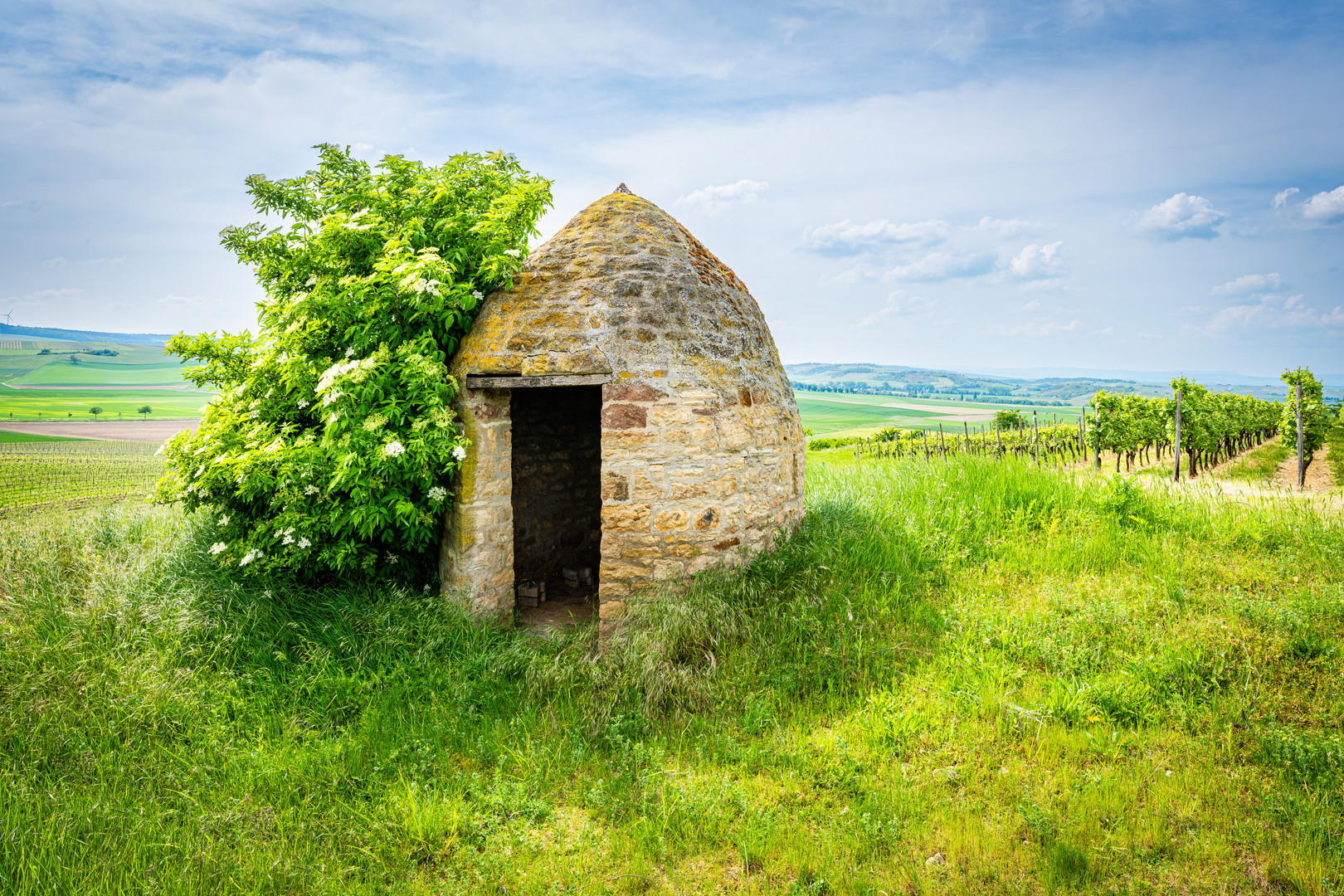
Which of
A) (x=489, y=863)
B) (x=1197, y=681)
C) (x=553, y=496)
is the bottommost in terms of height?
(x=489, y=863)

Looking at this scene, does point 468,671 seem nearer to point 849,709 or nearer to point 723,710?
point 723,710

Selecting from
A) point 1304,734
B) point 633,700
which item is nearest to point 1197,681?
point 1304,734

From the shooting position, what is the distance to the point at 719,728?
397cm

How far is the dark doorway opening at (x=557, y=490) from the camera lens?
732cm

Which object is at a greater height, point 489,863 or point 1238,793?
point 1238,793

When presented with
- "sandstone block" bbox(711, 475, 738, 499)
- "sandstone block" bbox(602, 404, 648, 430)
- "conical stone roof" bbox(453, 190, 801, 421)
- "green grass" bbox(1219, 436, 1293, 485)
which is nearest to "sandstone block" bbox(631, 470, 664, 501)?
"sandstone block" bbox(602, 404, 648, 430)

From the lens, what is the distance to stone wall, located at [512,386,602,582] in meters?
7.39

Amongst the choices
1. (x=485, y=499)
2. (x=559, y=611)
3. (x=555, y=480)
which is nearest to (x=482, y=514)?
(x=485, y=499)

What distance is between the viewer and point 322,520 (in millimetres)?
4801

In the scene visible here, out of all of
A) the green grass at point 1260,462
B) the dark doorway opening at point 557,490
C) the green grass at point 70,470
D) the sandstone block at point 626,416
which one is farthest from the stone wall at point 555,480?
the green grass at point 1260,462

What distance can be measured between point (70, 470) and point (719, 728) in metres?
9.07

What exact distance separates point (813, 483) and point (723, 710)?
16.3ft

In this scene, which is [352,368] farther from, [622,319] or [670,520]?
[670,520]

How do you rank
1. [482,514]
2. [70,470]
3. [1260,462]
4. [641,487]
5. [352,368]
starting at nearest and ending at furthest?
[352,368] → [641,487] → [482,514] → [70,470] → [1260,462]
